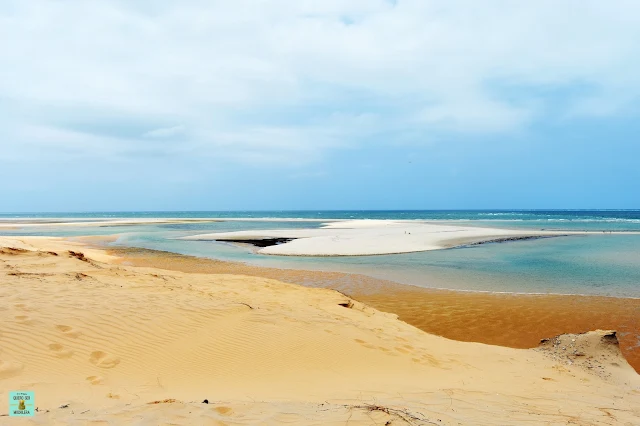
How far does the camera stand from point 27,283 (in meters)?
9.90

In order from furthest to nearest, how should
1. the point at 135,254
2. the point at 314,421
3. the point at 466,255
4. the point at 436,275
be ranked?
the point at 135,254
the point at 466,255
the point at 436,275
the point at 314,421

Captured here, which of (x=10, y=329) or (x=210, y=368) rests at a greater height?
(x=10, y=329)

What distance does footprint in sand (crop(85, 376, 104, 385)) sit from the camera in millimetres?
5293

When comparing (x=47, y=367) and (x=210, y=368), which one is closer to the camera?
(x=47, y=367)

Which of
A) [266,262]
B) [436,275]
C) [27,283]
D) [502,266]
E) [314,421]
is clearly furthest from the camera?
[266,262]

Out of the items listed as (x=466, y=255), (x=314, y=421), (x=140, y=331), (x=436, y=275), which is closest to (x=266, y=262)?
(x=436, y=275)

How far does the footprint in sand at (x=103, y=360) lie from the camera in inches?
233

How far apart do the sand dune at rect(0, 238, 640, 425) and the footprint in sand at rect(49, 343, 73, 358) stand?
0.04m

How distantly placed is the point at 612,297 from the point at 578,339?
22.1 ft

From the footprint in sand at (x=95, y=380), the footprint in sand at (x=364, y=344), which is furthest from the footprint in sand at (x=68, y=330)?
the footprint in sand at (x=364, y=344)

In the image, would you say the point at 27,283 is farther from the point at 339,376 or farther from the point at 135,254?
the point at 135,254

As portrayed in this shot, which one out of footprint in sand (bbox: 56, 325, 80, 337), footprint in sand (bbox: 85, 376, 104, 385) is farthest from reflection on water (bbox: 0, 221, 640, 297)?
footprint in sand (bbox: 85, 376, 104, 385)

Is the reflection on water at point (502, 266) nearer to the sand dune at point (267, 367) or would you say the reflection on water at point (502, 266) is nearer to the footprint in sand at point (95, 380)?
the sand dune at point (267, 367)

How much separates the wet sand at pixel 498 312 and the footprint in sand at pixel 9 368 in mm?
8427
